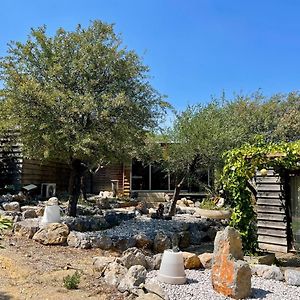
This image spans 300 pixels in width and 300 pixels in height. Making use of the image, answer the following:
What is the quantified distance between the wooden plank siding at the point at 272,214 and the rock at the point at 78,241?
4.23 m

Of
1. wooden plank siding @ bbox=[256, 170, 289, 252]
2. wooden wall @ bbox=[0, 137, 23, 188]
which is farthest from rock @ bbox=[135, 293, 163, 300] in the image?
wooden wall @ bbox=[0, 137, 23, 188]

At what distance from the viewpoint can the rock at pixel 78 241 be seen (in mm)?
6821

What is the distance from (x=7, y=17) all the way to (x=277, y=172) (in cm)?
690

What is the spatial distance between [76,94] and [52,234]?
3.16 metres

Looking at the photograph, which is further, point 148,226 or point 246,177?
point 148,226

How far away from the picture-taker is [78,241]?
271 inches

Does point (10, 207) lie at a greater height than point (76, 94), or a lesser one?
lesser

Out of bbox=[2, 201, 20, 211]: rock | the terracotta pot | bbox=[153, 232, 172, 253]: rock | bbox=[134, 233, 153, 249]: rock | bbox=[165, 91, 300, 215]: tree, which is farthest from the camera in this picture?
the terracotta pot

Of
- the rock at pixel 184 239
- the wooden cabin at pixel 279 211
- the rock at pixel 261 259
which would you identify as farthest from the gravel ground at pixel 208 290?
the rock at pixel 184 239

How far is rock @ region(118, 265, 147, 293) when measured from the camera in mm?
4207

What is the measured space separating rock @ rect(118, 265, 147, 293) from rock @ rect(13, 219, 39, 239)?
3.55 metres

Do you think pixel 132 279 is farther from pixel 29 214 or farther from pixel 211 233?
pixel 211 233

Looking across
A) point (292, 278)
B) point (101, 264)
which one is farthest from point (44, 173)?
point (292, 278)

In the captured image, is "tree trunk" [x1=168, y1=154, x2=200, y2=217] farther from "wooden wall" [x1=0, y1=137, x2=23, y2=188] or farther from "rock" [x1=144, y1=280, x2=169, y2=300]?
"rock" [x1=144, y1=280, x2=169, y2=300]
